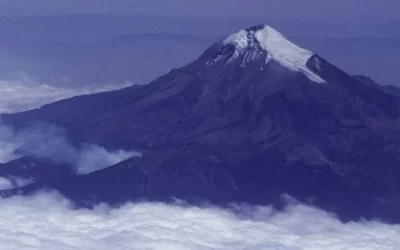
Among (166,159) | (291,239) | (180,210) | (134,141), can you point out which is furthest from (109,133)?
(291,239)

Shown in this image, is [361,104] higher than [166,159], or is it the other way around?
[361,104]

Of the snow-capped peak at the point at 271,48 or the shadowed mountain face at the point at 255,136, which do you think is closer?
the shadowed mountain face at the point at 255,136

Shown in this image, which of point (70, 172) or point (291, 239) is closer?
point (291, 239)

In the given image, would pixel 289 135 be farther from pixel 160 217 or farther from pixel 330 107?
pixel 160 217

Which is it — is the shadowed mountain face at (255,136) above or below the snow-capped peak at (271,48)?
below
